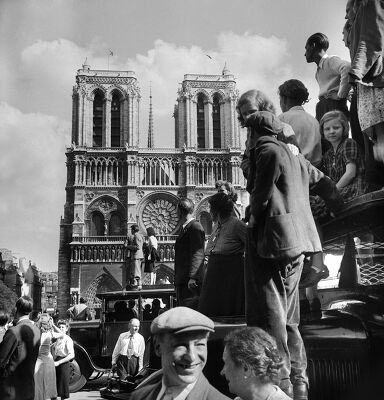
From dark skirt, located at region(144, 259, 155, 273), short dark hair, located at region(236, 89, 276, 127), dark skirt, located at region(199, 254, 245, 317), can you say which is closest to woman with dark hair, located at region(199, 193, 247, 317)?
dark skirt, located at region(199, 254, 245, 317)

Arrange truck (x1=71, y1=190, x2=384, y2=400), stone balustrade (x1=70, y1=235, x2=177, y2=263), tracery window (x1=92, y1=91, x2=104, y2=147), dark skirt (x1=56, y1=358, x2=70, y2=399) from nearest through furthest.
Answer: truck (x1=71, y1=190, x2=384, y2=400) → dark skirt (x1=56, y1=358, x2=70, y2=399) → stone balustrade (x1=70, y1=235, x2=177, y2=263) → tracery window (x1=92, y1=91, x2=104, y2=147)

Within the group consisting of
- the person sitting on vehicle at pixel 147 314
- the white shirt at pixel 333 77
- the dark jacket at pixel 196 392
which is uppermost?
the white shirt at pixel 333 77

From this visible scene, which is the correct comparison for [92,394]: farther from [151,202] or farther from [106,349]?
[151,202]

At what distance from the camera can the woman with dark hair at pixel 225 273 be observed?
335 cm

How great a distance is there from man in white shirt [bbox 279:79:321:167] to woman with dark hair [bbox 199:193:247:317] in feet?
2.06

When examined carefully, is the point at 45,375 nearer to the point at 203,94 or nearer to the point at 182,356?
the point at 182,356

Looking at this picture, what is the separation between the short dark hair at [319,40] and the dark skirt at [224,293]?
1574 mm

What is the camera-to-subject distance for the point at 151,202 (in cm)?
4072

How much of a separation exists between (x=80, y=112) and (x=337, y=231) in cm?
3911

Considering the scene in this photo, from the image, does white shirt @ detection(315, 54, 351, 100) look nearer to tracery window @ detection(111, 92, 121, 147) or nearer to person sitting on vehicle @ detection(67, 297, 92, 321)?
person sitting on vehicle @ detection(67, 297, 92, 321)

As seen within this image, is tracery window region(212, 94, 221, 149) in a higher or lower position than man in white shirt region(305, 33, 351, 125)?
higher

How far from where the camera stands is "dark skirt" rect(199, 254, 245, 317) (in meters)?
3.35

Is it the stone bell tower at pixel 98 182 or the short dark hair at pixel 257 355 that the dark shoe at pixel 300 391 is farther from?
the stone bell tower at pixel 98 182

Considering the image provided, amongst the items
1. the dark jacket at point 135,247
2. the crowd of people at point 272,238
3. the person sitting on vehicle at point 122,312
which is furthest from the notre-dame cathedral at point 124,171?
the crowd of people at point 272,238
